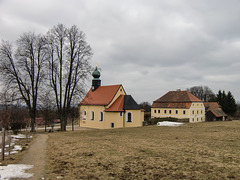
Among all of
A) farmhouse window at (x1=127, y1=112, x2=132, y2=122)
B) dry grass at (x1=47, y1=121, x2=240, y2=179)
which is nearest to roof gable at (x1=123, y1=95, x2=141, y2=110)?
farmhouse window at (x1=127, y1=112, x2=132, y2=122)

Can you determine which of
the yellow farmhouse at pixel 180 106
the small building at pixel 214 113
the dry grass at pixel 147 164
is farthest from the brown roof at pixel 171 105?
the dry grass at pixel 147 164

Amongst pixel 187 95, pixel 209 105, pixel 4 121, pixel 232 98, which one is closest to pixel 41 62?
pixel 4 121

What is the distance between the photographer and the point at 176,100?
45.8 m

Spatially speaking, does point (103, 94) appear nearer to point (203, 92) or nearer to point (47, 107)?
point (47, 107)

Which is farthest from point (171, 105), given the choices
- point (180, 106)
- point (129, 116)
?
point (129, 116)

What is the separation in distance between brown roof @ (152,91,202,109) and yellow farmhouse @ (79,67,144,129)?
13133mm

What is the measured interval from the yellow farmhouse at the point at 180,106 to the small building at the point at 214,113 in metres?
2.70

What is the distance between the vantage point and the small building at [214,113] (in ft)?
162

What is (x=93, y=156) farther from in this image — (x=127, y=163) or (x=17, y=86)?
(x=17, y=86)

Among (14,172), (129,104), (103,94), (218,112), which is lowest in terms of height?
(14,172)

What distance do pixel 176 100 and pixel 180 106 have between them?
220 cm

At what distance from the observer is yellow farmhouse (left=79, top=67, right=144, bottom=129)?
3266 cm

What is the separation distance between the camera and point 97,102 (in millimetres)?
36219

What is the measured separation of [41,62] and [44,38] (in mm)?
3158
